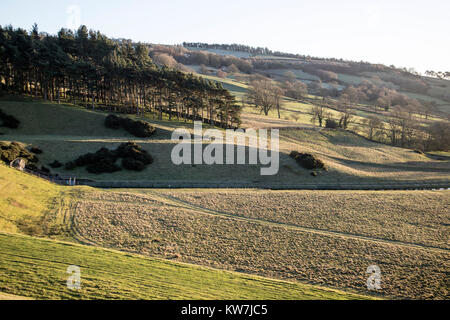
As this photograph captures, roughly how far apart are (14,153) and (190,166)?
2347 centimetres

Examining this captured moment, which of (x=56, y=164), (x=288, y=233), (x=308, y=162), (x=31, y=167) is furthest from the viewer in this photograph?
(x=308, y=162)

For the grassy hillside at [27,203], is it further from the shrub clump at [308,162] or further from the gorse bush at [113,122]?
the shrub clump at [308,162]

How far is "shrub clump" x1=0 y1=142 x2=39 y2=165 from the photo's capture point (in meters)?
38.7

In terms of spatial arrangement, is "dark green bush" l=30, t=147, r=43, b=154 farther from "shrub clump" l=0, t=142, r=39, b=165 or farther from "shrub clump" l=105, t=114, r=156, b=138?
"shrub clump" l=105, t=114, r=156, b=138

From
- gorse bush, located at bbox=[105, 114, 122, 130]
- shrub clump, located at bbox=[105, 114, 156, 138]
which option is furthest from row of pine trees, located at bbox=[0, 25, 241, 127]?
shrub clump, located at bbox=[105, 114, 156, 138]

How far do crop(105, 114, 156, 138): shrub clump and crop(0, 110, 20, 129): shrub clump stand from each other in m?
15.1

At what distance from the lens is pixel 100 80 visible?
70.6 m

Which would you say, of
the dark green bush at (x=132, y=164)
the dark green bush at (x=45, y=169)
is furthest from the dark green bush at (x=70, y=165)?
the dark green bush at (x=132, y=164)

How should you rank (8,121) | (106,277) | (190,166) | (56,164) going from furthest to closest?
(8,121) < (190,166) < (56,164) < (106,277)

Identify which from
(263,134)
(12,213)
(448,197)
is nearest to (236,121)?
(263,134)

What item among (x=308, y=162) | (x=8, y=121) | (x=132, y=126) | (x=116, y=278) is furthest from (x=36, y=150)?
(x=308, y=162)

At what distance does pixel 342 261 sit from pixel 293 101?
11180cm

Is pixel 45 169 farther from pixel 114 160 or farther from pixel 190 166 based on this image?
pixel 190 166

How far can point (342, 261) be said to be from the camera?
83.0ft
